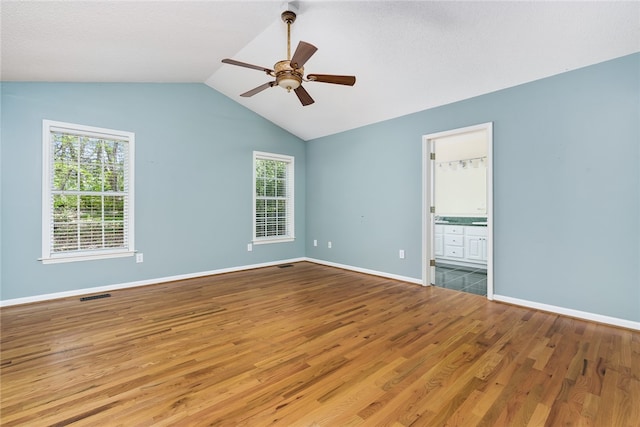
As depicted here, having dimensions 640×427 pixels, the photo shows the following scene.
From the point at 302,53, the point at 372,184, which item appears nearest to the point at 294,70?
the point at 302,53

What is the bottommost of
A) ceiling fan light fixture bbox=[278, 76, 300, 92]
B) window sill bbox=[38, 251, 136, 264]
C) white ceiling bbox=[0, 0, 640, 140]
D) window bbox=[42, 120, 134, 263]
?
window sill bbox=[38, 251, 136, 264]

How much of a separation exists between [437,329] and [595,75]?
2941 mm

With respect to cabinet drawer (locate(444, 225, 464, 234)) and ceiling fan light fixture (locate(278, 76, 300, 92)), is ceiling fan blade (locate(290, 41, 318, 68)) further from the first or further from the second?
cabinet drawer (locate(444, 225, 464, 234))

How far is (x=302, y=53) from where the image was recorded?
7.62ft

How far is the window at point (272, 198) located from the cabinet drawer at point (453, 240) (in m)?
3.15

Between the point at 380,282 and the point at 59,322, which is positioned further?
the point at 380,282

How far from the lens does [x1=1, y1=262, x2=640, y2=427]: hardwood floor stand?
5.08 feet

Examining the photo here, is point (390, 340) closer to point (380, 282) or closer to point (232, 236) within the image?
point (380, 282)

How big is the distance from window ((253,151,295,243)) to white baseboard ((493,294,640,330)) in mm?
3858

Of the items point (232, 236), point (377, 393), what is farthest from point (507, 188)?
point (232, 236)

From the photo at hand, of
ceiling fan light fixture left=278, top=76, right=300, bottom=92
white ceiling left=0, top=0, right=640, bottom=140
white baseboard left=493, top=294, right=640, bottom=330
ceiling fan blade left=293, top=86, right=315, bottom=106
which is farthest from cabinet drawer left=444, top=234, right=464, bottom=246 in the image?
ceiling fan light fixture left=278, top=76, right=300, bottom=92

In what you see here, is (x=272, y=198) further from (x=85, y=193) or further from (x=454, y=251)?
(x=454, y=251)

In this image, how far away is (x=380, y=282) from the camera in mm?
4332

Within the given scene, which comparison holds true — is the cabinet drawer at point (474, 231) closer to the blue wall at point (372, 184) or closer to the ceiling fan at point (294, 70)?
the blue wall at point (372, 184)
